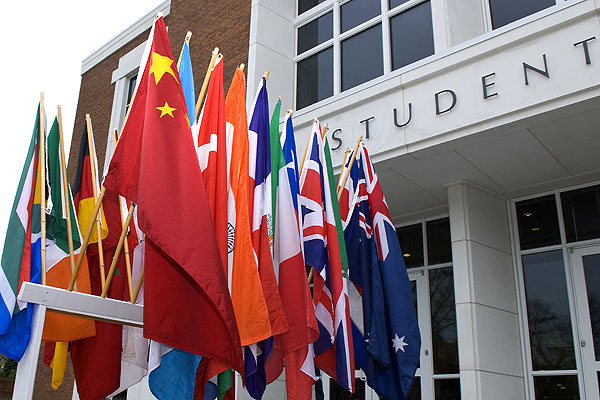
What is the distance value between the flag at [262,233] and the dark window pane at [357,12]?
18.9 ft

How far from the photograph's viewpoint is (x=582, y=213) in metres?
8.19

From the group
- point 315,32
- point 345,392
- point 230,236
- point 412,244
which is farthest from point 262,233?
point 315,32

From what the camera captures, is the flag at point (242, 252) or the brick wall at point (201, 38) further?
the brick wall at point (201, 38)

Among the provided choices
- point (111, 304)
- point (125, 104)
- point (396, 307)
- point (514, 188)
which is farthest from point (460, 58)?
point (125, 104)

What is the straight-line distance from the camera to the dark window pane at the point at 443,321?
28.5 ft

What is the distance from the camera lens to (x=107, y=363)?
14.9ft

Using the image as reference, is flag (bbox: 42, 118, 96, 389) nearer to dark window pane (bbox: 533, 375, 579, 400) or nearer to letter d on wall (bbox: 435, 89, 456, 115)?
letter d on wall (bbox: 435, 89, 456, 115)

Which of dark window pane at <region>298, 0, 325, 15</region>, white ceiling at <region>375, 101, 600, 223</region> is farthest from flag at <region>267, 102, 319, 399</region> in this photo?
dark window pane at <region>298, 0, 325, 15</region>

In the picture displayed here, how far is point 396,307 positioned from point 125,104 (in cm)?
1193

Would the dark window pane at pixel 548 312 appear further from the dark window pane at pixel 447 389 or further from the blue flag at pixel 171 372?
the blue flag at pixel 171 372

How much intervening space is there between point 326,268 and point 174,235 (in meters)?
1.80

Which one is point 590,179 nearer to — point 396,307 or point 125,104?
point 396,307

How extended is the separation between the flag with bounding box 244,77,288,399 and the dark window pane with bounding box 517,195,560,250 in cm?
537

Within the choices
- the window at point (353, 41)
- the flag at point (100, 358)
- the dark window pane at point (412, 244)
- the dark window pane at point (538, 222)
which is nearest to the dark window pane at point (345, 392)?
the dark window pane at point (412, 244)
